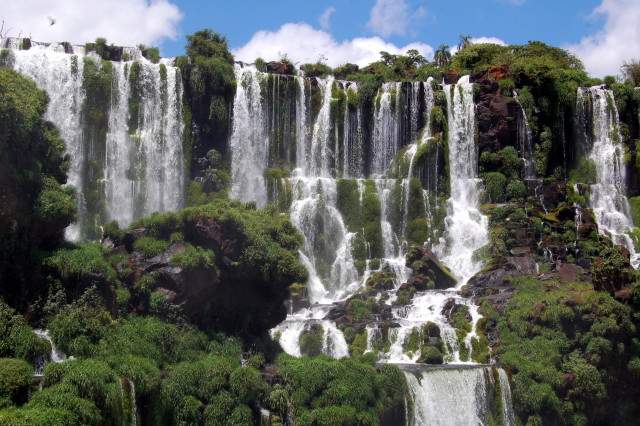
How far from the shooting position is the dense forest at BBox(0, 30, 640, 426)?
82.2ft

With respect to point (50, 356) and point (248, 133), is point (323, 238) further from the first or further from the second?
point (50, 356)

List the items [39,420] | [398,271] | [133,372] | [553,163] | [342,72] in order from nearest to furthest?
[39,420]
[133,372]
[398,271]
[553,163]
[342,72]

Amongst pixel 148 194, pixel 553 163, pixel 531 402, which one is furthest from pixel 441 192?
pixel 531 402

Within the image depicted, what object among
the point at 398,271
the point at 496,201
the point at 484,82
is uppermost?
the point at 484,82

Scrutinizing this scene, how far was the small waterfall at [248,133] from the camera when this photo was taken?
47.2m

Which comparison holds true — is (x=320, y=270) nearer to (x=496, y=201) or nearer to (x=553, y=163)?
(x=496, y=201)

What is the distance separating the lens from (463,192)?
48188 mm

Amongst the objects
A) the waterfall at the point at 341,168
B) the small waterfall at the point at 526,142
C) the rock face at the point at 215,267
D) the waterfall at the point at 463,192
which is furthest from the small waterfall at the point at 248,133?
the rock face at the point at 215,267

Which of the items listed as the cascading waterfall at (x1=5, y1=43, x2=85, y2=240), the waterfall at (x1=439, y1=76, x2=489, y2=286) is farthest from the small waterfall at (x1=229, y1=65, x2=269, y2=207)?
the waterfall at (x1=439, y1=76, x2=489, y2=286)

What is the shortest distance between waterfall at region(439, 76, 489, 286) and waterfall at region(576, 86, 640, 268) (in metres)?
6.63

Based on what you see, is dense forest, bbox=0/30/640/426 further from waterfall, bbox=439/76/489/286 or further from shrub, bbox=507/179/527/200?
shrub, bbox=507/179/527/200

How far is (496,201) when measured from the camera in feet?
155

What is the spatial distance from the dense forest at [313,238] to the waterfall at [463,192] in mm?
123

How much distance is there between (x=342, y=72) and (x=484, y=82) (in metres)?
8.93
